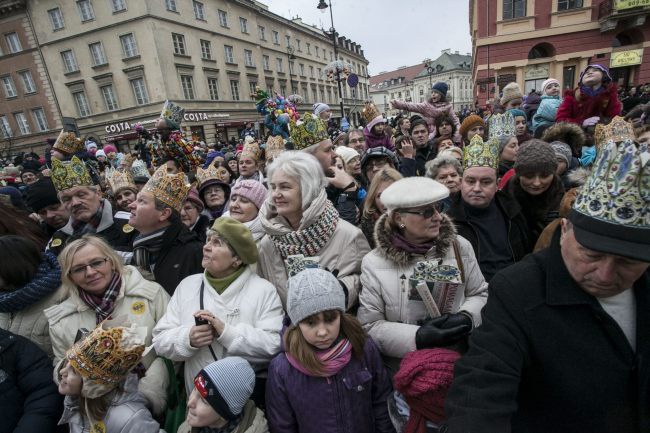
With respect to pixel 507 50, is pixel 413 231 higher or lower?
lower

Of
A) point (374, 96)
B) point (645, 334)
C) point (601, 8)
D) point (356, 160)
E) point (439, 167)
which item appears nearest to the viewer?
point (645, 334)

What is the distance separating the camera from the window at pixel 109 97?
24.2 m

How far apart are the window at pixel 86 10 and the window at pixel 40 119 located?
8.57 m

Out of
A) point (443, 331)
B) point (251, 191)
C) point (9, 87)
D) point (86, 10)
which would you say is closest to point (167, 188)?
point (251, 191)

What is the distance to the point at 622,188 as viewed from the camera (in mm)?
1004

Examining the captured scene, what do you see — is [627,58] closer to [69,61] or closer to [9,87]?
[69,61]

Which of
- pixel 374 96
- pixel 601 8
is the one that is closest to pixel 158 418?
pixel 601 8

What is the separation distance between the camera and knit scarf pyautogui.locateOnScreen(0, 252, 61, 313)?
212cm

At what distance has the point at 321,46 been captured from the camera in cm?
4597

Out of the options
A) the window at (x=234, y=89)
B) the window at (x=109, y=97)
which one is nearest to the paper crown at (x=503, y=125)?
the window at (x=109, y=97)

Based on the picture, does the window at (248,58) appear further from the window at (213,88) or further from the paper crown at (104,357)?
the paper crown at (104,357)

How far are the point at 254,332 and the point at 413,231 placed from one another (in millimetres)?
1206

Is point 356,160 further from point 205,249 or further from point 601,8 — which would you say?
point 601,8

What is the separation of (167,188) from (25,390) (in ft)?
5.37
